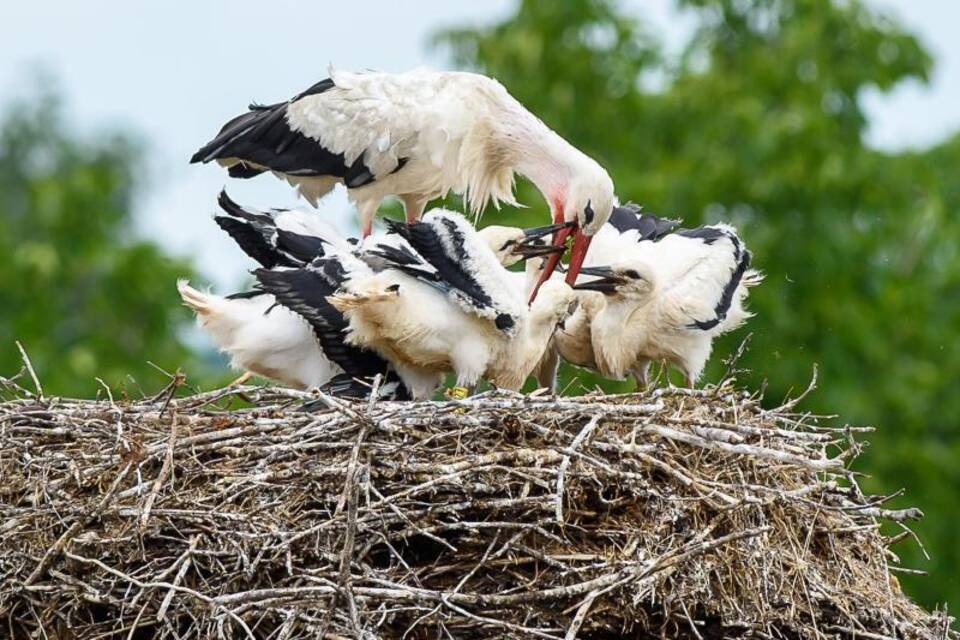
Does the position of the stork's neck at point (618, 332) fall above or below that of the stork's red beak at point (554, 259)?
below

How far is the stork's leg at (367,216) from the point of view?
10320 millimetres

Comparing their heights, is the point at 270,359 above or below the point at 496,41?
above

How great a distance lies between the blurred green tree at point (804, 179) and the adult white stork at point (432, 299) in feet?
25.6

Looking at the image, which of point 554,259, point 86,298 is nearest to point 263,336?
point 554,259

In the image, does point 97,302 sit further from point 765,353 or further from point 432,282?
point 432,282

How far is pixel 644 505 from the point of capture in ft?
25.1

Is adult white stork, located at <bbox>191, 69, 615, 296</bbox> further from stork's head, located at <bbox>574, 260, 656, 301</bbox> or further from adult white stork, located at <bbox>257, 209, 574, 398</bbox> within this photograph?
adult white stork, located at <bbox>257, 209, 574, 398</bbox>

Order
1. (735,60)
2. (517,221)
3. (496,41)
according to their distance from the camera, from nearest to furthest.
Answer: (517,221)
(496,41)
(735,60)

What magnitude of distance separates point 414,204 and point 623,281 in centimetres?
145

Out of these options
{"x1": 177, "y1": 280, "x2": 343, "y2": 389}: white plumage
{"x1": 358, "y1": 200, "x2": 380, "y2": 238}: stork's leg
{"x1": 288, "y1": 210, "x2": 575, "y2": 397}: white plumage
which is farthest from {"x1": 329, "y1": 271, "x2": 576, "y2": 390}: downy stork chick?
{"x1": 358, "y1": 200, "x2": 380, "y2": 238}: stork's leg

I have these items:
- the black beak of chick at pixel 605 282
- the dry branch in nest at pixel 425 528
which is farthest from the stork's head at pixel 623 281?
the dry branch in nest at pixel 425 528

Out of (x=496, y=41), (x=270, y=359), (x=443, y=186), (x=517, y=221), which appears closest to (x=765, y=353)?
(x=517, y=221)

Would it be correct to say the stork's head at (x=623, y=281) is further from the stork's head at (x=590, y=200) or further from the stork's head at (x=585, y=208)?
the stork's head at (x=590, y=200)

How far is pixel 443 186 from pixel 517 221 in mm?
7932
